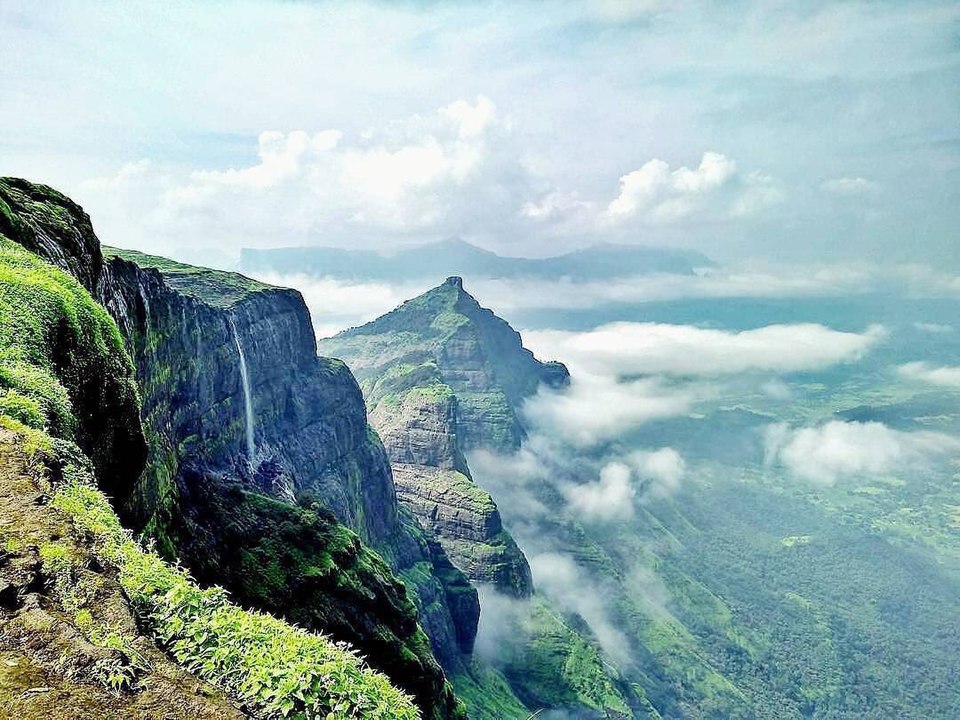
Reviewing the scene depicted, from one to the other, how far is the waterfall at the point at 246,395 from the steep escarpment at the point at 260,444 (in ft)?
1.27

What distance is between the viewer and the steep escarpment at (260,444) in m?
40.2

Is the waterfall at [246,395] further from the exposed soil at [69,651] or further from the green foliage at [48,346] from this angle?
the exposed soil at [69,651]

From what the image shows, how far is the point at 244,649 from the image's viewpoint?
35.6ft

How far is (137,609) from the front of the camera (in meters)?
10.6

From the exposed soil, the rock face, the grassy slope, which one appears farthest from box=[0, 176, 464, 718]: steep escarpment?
the exposed soil

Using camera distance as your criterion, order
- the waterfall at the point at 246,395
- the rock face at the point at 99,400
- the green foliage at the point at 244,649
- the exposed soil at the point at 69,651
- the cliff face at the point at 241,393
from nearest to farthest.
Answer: the exposed soil at the point at 69,651
the green foliage at the point at 244,649
the rock face at the point at 99,400
the cliff face at the point at 241,393
the waterfall at the point at 246,395

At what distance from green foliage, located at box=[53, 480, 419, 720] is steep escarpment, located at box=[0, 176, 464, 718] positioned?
1277 centimetres

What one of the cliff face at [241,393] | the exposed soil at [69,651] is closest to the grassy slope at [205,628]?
the exposed soil at [69,651]

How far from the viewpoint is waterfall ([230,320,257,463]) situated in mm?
111625

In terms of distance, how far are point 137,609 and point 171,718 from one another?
8.55 feet

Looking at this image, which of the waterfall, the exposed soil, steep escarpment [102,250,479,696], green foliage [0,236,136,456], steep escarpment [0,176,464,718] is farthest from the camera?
the waterfall

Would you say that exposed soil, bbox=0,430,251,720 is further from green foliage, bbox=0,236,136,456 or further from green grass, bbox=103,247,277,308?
green grass, bbox=103,247,277,308

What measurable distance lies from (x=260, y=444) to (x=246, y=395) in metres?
10.3

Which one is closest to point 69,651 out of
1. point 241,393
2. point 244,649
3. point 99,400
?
point 244,649
